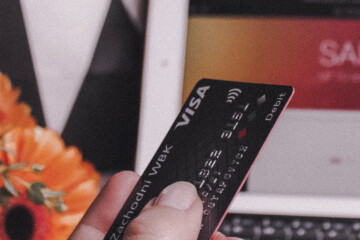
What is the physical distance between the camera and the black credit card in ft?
1.29

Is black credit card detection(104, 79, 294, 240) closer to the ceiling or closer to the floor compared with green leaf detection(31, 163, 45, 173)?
closer to the ceiling

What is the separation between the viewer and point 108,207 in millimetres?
506

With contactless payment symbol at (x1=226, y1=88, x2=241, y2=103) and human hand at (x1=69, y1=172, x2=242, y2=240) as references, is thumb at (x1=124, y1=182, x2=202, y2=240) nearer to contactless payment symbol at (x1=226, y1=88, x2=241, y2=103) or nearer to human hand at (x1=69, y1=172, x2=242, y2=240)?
human hand at (x1=69, y1=172, x2=242, y2=240)

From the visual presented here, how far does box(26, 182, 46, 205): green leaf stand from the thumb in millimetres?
216

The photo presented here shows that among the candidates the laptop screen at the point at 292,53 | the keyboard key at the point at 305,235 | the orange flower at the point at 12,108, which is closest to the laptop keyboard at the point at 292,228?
the keyboard key at the point at 305,235

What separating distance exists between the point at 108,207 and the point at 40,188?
4.3 inches

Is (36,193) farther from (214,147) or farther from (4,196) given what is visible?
(214,147)

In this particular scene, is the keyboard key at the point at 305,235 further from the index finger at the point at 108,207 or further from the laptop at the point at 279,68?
the index finger at the point at 108,207

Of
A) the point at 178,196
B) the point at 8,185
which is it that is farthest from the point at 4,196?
the point at 178,196

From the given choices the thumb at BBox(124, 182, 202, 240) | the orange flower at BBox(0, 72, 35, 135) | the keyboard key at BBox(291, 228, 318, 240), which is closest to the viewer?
the thumb at BBox(124, 182, 202, 240)

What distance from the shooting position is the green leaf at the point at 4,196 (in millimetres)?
551

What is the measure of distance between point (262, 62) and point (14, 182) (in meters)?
0.37

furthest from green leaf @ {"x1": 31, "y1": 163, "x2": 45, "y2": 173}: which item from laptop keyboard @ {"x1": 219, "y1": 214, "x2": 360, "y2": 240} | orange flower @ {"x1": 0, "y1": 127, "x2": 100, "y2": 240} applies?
laptop keyboard @ {"x1": 219, "y1": 214, "x2": 360, "y2": 240}

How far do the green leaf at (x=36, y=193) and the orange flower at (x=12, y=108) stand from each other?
0.12m
